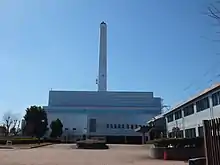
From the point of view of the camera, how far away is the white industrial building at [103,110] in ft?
335

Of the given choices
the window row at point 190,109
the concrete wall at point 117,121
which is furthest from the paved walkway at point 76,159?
the concrete wall at point 117,121

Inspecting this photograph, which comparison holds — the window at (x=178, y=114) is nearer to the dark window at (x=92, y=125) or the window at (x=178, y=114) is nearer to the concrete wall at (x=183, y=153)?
the concrete wall at (x=183, y=153)

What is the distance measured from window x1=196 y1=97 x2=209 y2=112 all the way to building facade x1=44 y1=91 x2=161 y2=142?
66.1 m

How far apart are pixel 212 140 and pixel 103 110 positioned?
322ft

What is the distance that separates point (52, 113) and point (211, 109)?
7993 cm

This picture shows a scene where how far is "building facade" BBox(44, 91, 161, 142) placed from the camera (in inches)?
4026

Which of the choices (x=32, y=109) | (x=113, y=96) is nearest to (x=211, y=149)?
(x=32, y=109)

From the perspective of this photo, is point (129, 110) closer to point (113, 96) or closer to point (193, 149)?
point (113, 96)

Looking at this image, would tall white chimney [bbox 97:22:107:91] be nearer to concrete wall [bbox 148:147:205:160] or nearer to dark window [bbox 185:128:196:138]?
dark window [bbox 185:128:196:138]

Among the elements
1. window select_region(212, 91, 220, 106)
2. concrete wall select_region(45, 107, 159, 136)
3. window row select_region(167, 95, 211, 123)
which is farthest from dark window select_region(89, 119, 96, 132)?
window select_region(212, 91, 220, 106)

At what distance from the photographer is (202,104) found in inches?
1330

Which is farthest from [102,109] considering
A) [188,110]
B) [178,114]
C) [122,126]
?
[188,110]

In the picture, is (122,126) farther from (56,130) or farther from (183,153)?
(183,153)

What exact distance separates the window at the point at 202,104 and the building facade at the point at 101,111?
66.1 m
